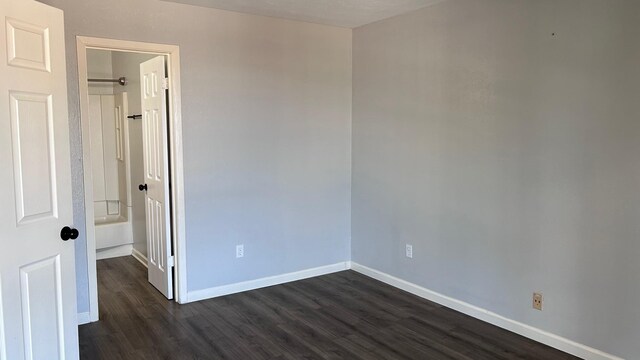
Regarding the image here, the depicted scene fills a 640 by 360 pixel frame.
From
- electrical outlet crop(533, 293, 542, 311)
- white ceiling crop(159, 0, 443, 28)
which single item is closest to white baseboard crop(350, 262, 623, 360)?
electrical outlet crop(533, 293, 542, 311)

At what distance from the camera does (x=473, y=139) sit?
366cm

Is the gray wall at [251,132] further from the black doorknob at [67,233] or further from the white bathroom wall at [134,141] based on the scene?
the white bathroom wall at [134,141]

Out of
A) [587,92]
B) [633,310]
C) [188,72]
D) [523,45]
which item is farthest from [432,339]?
[188,72]

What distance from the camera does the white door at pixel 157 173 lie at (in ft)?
13.0

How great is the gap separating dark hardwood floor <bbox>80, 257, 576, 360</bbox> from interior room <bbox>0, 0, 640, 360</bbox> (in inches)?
0.9

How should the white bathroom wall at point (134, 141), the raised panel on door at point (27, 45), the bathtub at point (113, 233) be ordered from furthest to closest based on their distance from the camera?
the bathtub at point (113, 233)
the white bathroom wall at point (134, 141)
the raised panel on door at point (27, 45)

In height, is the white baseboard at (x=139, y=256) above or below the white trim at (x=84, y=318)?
above

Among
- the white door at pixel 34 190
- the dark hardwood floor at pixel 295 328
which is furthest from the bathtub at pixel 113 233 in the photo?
the white door at pixel 34 190

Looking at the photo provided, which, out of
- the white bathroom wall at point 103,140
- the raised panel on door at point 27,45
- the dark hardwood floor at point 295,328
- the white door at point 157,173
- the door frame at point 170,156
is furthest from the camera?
the white bathroom wall at point 103,140

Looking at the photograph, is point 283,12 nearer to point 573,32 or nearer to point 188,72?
point 188,72

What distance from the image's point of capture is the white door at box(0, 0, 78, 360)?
2111 millimetres

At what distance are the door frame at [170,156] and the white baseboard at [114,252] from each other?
5.75ft

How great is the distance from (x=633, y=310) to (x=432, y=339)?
1257 mm

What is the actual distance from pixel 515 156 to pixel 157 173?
9.71 feet
